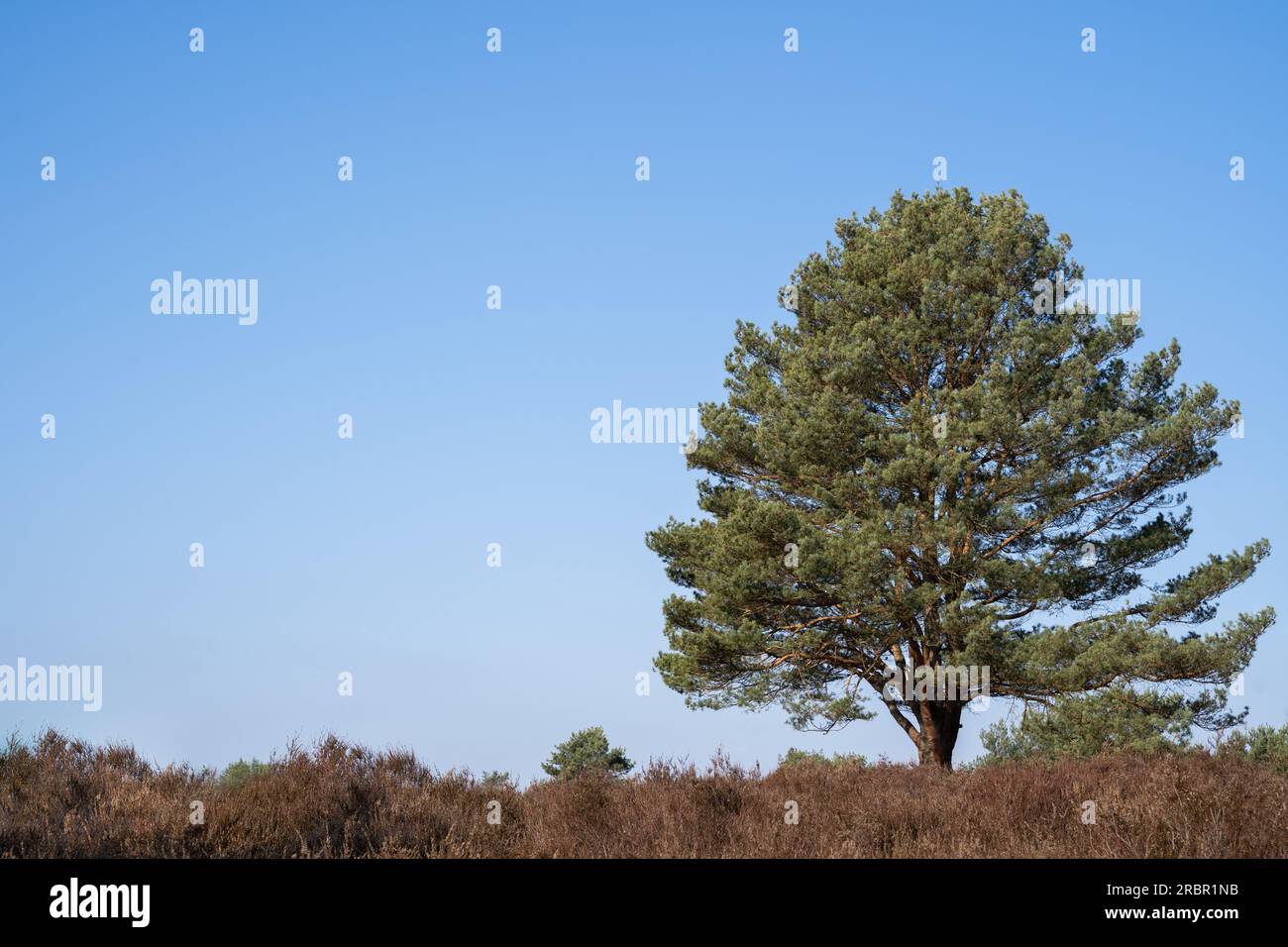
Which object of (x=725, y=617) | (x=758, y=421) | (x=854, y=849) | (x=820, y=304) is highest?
(x=820, y=304)

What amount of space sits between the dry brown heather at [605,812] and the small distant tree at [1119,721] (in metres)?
5.80

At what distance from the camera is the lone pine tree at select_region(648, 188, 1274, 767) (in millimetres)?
21062

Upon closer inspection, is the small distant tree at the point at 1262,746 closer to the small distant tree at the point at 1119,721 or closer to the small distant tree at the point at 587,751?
the small distant tree at the point at 1119,721

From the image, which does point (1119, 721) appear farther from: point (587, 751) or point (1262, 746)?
point (587, 751)

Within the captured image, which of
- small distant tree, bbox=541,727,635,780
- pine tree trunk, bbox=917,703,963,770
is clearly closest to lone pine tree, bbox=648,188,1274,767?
pine tree trunk, bbox=917,703,963,770

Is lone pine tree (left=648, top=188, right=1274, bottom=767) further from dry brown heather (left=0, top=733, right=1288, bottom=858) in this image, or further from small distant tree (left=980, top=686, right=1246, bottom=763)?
dry brown heather (left=0, top=733, right=1288, bottom=858)

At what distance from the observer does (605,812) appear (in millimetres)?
12117

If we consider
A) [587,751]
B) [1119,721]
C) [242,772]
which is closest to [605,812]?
[242,772]

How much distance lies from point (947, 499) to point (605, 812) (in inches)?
510

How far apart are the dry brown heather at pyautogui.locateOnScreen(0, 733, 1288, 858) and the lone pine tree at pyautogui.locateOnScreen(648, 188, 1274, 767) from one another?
7533 mm
